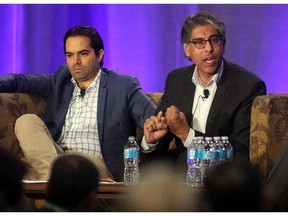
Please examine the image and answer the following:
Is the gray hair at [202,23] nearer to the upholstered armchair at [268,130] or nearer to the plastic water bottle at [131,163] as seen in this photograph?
the upholstered armchair at [268,130]

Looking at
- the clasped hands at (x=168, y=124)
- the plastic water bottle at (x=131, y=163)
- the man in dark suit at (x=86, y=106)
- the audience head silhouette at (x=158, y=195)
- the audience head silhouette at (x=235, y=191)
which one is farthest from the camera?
the man in dark suit at (x=86, y=106)

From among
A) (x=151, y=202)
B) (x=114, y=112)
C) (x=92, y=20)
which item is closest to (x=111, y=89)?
(x=114, y=112)

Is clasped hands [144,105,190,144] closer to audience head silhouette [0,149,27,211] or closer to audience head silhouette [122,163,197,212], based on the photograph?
audience head silhouette [0,149,27,211]

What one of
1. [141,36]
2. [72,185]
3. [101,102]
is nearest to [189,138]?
[101,102]

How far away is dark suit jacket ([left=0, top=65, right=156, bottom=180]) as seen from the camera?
4.61 m

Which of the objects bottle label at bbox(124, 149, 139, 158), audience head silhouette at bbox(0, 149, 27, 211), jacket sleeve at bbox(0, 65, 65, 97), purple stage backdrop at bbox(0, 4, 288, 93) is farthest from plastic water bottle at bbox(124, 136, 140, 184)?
audience head silhouette at bbox(0, 149, 27, 211)

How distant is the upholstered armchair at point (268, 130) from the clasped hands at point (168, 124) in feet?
1.09

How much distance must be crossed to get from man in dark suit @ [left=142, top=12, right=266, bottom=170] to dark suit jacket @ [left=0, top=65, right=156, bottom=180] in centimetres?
24

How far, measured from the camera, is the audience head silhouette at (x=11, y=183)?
246cm

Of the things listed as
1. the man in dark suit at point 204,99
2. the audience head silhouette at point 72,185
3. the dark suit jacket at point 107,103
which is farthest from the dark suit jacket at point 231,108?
the audience head silhouette at point 72,185

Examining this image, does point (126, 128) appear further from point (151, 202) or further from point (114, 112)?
point (151, 202)

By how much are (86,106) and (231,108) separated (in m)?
0.93

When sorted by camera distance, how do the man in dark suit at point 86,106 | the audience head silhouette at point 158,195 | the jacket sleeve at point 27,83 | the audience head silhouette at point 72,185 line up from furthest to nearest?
the jacket sleeve at point 27,83, the man in dark suit at point 86,106, the audience head silhouette at point 72,185, the audience head silhouette at point 158,195

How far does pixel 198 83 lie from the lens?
4.39 meters
